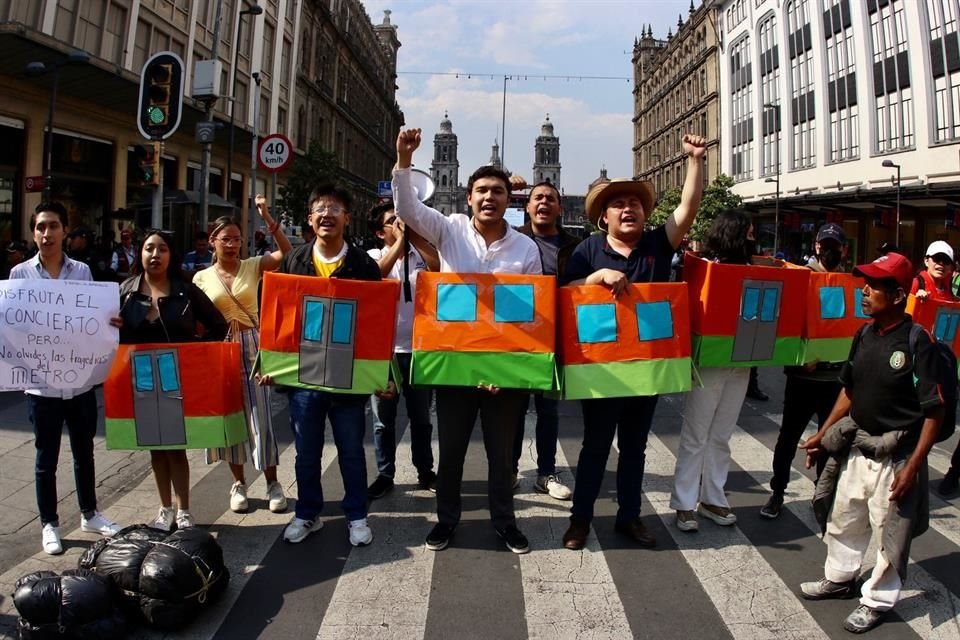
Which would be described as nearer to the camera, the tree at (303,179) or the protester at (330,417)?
the protester at (330,417)

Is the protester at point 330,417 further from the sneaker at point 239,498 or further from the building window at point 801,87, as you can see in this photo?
the building window at point 801,87

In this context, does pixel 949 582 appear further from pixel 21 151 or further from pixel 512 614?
pixel 21 151

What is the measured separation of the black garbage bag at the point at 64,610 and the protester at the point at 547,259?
2444 mm

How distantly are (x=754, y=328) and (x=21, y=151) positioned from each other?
72.2ft

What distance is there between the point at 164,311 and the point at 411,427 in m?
1.89

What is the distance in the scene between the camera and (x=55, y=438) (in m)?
4.04

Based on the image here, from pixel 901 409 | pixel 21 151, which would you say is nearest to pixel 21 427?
pixel 901 409

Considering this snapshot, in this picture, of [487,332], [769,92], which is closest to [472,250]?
[487,332]

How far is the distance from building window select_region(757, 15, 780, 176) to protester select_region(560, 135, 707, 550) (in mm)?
46528

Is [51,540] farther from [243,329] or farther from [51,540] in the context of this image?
[243,329]

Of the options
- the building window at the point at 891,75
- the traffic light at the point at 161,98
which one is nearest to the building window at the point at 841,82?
the building window at the point at 891,75

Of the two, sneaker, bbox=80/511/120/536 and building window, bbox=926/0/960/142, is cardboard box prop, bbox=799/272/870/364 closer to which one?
sneaker, bbox=80/511/120/536

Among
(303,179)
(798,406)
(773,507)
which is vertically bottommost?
(773,507)

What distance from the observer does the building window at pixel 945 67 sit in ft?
98.9
